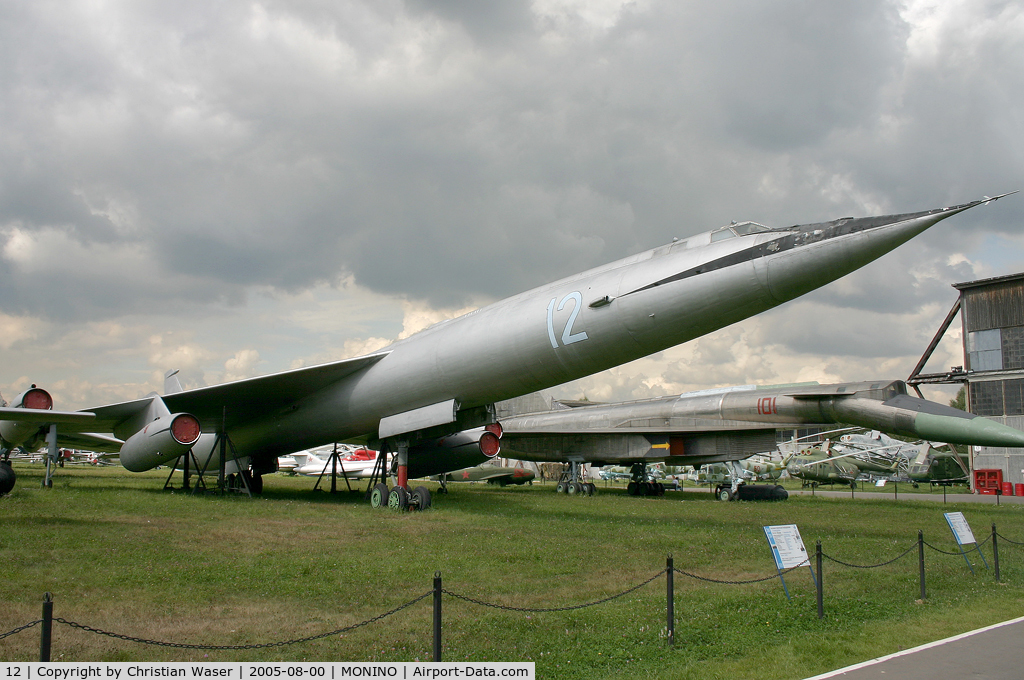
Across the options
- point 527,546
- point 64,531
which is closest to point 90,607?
point 64,531

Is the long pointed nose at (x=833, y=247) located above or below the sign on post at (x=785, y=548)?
above

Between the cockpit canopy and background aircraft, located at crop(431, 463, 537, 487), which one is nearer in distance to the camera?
the cockpit canopy

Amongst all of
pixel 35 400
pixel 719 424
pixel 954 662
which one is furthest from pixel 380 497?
pixel 719 424

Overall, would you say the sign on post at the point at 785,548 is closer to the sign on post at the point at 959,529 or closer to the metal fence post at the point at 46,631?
the sign on post at the point at 959,529

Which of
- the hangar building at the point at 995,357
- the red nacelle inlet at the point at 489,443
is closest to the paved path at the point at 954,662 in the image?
the red nacelle inlet at the point at 489,443

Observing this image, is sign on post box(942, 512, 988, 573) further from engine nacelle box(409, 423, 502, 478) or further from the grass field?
engine nacelle box(409, 423, 502, 478)

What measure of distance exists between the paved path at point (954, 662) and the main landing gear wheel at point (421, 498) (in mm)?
9305

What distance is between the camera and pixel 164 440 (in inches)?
517

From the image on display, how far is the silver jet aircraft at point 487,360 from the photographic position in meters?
8.47

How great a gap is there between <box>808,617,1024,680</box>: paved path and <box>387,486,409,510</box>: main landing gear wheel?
9.36 meters

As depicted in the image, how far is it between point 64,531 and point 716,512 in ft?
40.5

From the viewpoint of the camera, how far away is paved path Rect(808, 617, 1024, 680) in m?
4.46

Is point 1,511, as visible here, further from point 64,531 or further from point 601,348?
point 601,348

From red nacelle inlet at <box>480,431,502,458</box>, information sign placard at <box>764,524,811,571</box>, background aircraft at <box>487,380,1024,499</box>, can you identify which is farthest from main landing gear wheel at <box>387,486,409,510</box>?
background aircraft at <box>487,380,1024,499</box>
